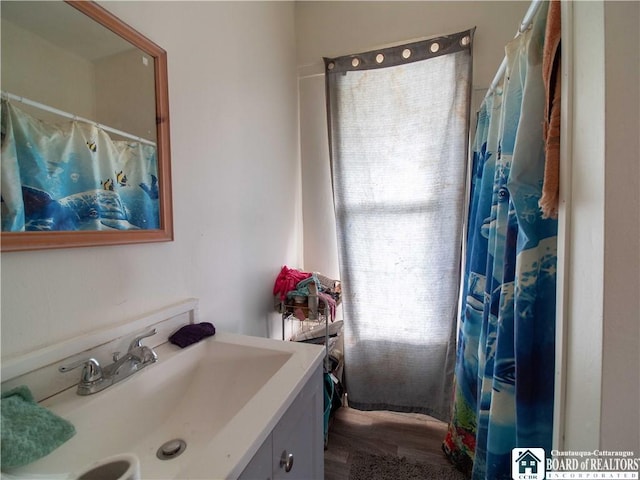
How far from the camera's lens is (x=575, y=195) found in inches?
20.9

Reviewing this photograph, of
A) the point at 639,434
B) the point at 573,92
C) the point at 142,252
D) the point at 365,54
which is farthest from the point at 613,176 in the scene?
the point at 365,54

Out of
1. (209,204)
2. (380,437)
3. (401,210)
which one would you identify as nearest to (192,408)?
(209,204)

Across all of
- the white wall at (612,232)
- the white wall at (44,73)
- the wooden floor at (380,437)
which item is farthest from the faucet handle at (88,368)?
the wooden floor at (380,437)

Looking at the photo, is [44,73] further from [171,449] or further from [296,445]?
[296,445]

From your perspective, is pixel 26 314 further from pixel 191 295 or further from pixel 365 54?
pixel 365 54

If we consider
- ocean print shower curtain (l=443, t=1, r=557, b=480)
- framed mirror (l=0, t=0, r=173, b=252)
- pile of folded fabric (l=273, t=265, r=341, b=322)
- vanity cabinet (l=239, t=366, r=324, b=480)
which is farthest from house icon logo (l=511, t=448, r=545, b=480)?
framed mirror (l=0, t=0, r=173, b=252)

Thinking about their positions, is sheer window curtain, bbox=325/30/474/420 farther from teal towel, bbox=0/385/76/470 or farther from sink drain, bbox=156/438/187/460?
teal towel, bbox=0/385/76/470

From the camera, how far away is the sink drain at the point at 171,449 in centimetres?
64

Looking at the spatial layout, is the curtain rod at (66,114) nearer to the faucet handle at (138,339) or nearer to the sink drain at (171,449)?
the faucet handle at (138,339)

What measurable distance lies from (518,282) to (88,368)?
1.09 meters

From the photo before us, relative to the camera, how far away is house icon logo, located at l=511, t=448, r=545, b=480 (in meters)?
0.72

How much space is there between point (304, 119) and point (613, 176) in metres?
1.68

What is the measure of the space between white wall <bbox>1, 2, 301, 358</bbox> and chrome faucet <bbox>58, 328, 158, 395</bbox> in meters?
0.08

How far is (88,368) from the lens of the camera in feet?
2.02
